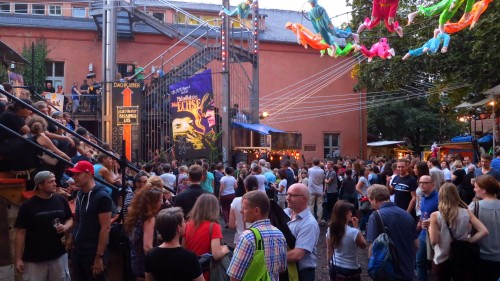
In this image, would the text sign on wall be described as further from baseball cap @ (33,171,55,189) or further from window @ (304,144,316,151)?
window @ (304,144,316,151)

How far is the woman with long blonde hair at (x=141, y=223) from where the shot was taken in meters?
6.02

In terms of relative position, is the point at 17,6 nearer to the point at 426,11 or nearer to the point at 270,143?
the point at 270,143

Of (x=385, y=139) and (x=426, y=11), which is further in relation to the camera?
(x=385, y=139)

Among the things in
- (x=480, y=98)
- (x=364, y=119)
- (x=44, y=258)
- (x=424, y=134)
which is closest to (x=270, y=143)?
(x=480, y=98)

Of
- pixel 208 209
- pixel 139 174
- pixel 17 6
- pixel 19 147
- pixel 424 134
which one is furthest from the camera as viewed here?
pixel 424 134

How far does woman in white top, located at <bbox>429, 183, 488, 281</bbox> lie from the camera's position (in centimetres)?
663

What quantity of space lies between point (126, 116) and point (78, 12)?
13.5 meters

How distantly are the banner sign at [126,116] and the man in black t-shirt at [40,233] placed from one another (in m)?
12.7

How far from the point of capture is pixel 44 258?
6277 millimetres

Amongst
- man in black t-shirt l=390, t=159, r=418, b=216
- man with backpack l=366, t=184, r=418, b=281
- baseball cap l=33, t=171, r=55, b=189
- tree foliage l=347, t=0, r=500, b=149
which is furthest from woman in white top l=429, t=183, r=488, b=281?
tree foliage l=347, t=0, r=500, b=149

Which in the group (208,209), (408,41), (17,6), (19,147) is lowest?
(208,209)

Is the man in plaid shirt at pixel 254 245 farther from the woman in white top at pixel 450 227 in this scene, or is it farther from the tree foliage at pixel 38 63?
the tree foliage at pixel 38 63

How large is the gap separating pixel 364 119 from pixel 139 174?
87.6ft

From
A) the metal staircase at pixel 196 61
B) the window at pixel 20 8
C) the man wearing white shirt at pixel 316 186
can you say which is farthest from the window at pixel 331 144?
the man wearing white shirt at pixel 316 186
